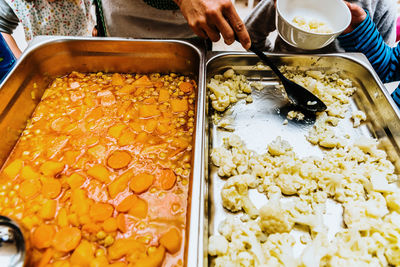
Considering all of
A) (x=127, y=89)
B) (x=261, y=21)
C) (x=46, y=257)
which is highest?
(x=261, y=21)

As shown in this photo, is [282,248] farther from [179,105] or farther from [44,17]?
[44,17]

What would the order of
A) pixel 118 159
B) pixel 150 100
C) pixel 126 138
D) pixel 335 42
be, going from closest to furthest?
1. pixel 118 159
2. pixel 126 138
3. pixel 150 100
4. pixel 335 42

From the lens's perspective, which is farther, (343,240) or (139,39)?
(139,39)

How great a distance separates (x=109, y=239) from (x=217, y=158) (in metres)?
0.73

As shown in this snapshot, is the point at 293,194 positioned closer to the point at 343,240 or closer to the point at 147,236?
the point at 343,240

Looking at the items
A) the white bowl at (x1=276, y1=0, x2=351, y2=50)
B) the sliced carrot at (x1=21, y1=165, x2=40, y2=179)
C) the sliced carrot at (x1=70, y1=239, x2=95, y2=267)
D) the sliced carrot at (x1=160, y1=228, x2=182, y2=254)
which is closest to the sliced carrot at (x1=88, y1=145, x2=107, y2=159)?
the sliced carrot at (x1=21, y1=165, x2=40, y2=179)

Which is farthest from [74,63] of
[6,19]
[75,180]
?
[75,180]

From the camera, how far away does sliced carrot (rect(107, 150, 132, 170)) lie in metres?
1.66

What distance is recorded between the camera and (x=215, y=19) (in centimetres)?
155

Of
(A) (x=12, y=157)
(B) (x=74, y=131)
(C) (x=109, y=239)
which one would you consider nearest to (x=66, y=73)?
(B) (x=74, y=131)

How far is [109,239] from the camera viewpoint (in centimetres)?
137

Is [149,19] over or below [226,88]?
over

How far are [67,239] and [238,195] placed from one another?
2.96 ft

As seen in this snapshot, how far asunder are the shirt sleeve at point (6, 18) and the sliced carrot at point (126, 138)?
69.1 inches
